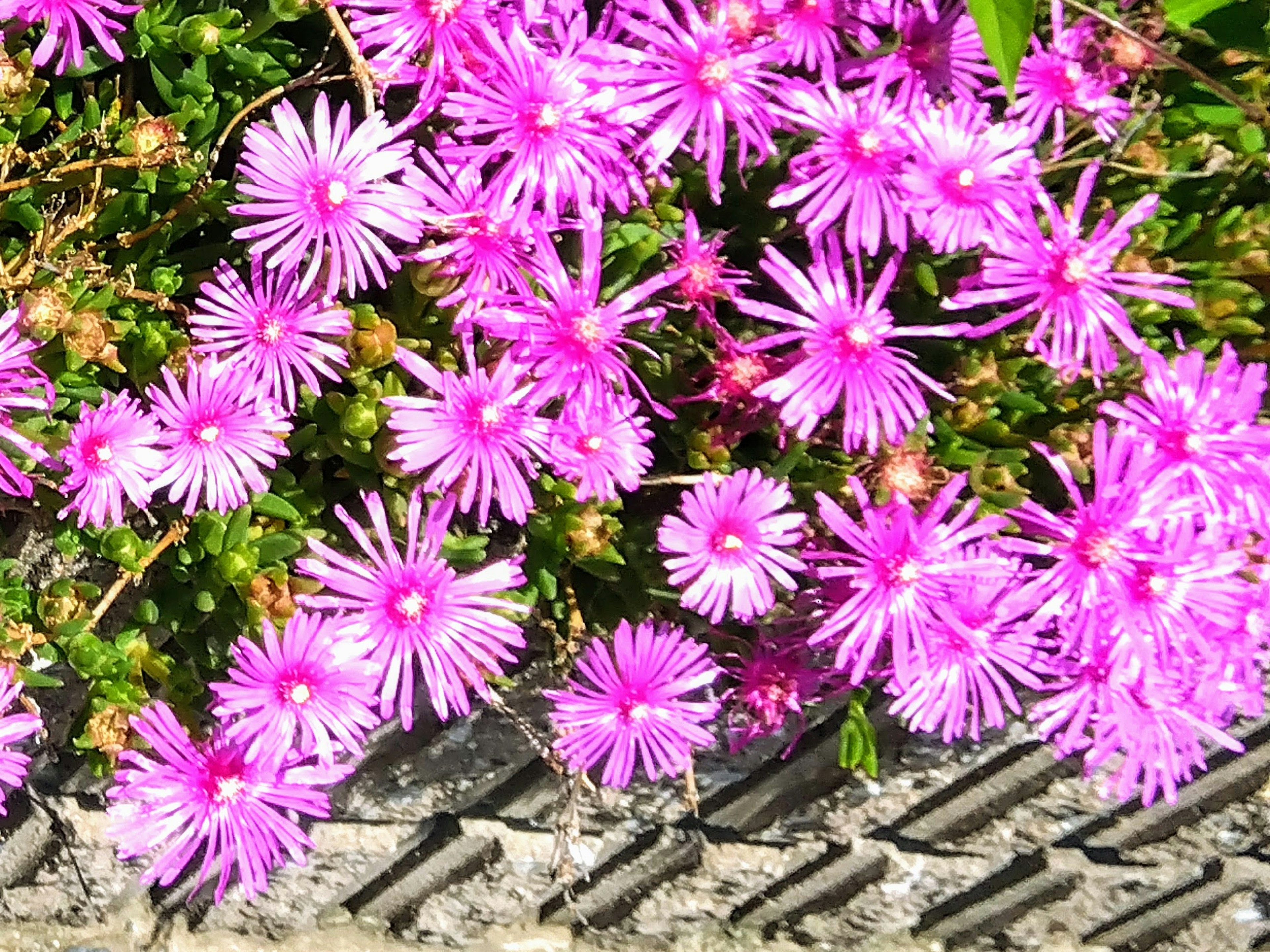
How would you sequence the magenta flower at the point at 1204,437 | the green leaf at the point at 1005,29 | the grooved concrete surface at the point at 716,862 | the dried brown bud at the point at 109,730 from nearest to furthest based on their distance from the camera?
the green leaf at the point at 1005,29 < the magenta flower at the point at 1204,437 < the dried brown bud at the point at 109,730 < the grooved concrete surface at the point at 716,862

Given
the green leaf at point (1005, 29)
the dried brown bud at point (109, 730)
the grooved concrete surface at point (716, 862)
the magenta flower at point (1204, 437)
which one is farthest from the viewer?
the grooved concrete surface at point (716, 862)

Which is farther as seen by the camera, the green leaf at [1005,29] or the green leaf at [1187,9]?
the green leaf at [1187,9]

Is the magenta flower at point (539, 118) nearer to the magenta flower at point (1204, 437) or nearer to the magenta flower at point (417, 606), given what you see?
the magenta flower at point (417, 606)

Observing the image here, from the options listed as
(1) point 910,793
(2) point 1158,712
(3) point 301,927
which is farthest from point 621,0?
(3) point 301,927

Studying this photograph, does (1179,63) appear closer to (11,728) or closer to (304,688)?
(304,688)

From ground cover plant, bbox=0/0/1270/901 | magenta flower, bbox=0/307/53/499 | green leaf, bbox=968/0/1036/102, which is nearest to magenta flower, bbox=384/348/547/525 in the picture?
ground cover plant, bbox=0/0/1270/901

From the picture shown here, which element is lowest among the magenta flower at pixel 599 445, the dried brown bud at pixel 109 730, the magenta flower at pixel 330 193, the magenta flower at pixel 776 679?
the dried brown bud at pixel 109 730

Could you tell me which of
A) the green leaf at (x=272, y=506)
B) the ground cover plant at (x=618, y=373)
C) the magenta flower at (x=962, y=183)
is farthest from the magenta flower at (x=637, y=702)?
the magenta flower at (x=962, y=183)
